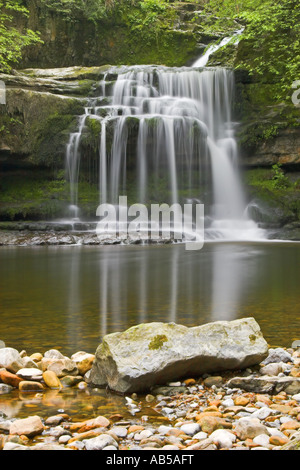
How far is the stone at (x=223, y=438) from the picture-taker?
2051 mm

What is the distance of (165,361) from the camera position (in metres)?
2.86

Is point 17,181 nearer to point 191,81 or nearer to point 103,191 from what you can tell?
point 103,191

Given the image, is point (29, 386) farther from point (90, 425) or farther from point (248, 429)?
point (248, 429)

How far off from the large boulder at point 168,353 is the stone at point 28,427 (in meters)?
0.65

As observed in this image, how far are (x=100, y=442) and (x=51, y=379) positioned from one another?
3.37ft

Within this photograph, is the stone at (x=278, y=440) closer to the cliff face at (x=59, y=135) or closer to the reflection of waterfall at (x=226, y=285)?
the reflection of waterfall at (x=226, y=285)

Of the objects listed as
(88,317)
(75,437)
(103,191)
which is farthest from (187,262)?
(103,191)

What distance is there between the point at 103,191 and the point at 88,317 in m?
15.8

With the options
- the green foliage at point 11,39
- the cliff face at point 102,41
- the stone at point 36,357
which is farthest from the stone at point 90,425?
the cliff face at point 102,41

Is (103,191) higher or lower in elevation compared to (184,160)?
lower

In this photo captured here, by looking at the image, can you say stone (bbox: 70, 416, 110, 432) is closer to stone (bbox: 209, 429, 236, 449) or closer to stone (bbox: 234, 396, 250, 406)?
stone (bbox: 209, 429, 236, 449)

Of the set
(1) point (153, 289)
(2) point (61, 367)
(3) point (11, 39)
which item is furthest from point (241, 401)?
(3) point (11, 39)

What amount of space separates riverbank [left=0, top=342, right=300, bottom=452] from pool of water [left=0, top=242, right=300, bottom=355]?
2.15ft

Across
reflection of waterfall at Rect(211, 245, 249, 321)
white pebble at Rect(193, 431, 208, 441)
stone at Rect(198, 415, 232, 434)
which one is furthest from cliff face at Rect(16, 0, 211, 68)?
white pebble at Rect(193, 431, 208, 441)
